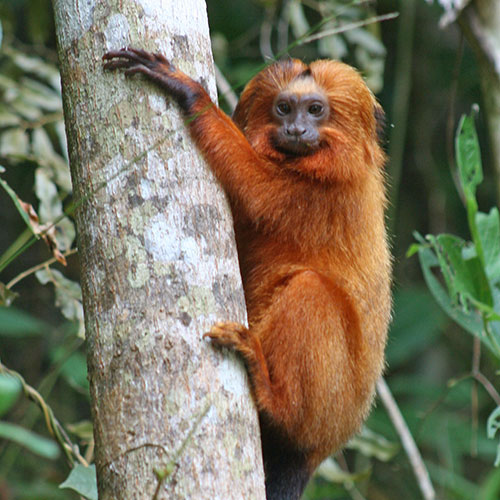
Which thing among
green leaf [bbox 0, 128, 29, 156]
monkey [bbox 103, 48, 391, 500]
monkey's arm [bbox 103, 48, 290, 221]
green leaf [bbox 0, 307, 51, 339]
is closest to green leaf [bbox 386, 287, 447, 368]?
monkey [bbox 103, 48, 391, 500]

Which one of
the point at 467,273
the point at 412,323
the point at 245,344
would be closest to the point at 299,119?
the point at 467,273

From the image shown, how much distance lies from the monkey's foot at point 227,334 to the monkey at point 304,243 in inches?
4.8

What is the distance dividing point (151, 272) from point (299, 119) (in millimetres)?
1505

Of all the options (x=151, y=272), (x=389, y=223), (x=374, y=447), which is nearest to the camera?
(x=151, y=272)

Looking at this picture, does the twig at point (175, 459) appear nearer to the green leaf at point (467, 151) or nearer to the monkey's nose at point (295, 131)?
the monkey's nose at point (295, 131)

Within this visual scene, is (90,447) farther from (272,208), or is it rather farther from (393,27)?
(393,27)

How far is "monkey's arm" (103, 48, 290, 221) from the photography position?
243 cm

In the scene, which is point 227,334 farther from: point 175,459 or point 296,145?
point 296,145

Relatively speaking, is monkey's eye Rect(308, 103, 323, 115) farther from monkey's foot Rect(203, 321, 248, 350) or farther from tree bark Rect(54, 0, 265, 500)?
monkey's foot Rect(203, 321, 248, 350)

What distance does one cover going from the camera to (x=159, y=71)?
8.06ft

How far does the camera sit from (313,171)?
10.9ft

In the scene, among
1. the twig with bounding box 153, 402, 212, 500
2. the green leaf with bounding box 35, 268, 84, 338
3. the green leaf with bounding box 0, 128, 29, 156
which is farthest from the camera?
the green leaf with bounding box 0, 128, 29, 156

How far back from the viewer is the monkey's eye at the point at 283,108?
3549 millimetres

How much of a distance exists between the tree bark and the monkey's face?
86 cm
